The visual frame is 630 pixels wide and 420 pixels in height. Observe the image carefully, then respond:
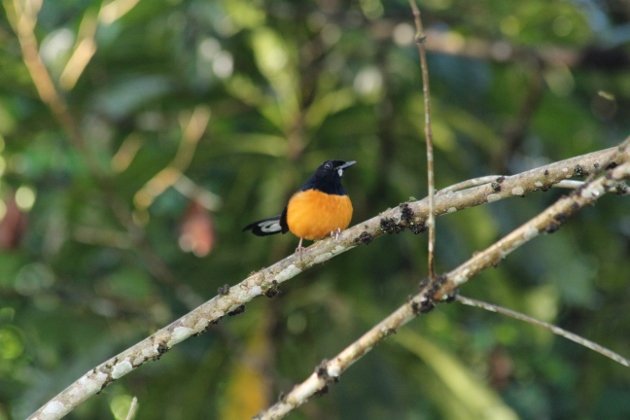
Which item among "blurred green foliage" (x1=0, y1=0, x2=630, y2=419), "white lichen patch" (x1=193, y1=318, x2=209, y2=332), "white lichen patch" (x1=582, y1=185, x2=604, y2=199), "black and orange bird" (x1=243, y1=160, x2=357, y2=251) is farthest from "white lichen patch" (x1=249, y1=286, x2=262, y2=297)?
"blurred green foliage" (x1=0, y1=0, x2=630, y2=419)

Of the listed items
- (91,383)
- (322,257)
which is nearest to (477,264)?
(322,257)

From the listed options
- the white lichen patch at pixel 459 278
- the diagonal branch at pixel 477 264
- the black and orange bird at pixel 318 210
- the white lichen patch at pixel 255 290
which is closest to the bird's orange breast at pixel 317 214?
the black and orange bird at pixel 318 210

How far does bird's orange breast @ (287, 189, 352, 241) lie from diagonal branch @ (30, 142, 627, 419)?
306mm

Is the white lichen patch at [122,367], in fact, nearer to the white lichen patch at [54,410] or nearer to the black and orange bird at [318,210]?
the white lichen patch at [54,410]

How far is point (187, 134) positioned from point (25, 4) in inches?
60.3

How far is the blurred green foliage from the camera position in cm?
756

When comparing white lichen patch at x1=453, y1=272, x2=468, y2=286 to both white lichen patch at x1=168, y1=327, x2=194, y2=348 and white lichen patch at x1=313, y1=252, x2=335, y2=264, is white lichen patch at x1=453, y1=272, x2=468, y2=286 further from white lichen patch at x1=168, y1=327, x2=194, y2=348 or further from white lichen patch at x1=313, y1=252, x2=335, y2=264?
white lichen patch at x1=168, y1=327, x2=194, y2=348

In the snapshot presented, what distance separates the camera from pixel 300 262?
371 centimetres

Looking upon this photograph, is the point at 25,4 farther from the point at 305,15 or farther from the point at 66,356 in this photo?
the point at 66,356

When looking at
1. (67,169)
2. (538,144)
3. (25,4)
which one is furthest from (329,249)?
(538,144)

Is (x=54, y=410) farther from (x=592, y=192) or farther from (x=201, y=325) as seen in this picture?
(x=592, y=192)

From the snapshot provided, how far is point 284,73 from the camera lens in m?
8.02

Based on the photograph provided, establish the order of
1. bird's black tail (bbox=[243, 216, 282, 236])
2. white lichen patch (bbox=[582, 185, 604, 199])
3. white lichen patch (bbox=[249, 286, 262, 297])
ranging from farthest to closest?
bird's black tail (bbox=[243, 216, 282, 236]), white lichen patch (bbox=[249, 286, 262, 297]), white lichen patch (bbox=[582, 185, 604, 199])

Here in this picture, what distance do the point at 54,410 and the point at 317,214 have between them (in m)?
1.07
